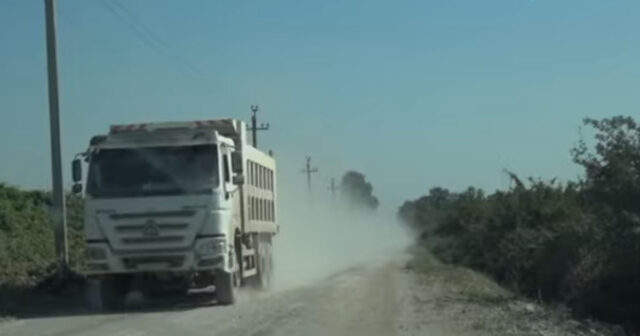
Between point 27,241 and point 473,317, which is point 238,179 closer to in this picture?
point 473,317

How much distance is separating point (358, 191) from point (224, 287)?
137562mm

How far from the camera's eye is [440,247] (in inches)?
2896

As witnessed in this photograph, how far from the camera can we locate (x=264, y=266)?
29766mm

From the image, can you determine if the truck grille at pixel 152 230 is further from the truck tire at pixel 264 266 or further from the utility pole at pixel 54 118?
the truck tire at pixel 264 266

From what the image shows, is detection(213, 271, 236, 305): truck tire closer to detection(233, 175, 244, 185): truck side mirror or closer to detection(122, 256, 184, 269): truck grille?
detection(122, 256, 184, 269): truck grille

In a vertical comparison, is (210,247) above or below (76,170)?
below

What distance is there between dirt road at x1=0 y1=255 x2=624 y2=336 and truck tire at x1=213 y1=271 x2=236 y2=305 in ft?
0.99

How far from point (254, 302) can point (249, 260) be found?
2.83 meters

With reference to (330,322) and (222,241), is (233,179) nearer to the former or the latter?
(222,241)

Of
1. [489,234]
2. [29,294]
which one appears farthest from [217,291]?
[489,234]

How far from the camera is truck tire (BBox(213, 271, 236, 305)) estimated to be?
78.5ft

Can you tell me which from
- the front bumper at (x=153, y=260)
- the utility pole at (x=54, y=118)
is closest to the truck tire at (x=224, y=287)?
the front bumper at (x=153, y=260)

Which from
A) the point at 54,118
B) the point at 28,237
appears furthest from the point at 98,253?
the point at 28,237

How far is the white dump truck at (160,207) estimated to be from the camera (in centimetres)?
2312
